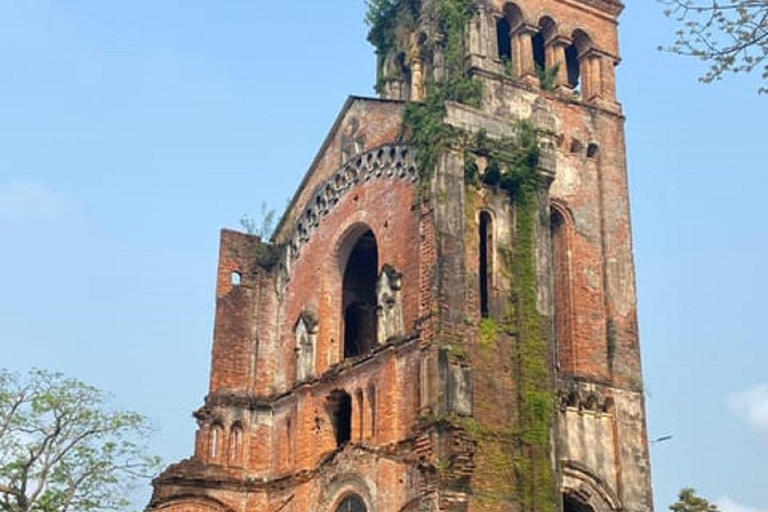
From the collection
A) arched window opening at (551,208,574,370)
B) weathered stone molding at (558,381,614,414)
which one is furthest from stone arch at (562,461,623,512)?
arched window opening at (551,208,574,370)

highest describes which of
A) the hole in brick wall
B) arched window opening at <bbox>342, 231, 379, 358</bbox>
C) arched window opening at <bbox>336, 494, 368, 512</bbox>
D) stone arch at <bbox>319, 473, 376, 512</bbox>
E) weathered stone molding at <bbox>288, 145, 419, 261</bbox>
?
the hole in brick wall

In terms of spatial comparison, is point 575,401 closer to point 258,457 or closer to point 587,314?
point 587,314

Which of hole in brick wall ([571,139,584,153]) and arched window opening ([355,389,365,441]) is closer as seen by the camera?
arched window opening ([355,389,365,441])

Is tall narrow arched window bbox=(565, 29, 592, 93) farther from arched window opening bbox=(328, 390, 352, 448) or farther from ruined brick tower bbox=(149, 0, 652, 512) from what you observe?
arched window opening bbox=(328, 390, 352, 448)

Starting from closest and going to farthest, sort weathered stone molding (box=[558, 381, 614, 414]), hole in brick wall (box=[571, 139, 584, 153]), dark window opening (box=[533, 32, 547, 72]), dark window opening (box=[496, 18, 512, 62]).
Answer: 1. weathered stone molding (box=[558, 381, 614, 414])
2. hole in brick wall (box=[571, 139, 584, 153])
3. dark window opening (box=[496, 18, 512, 62])
4. dark window opening (box=[533, 32, 547, 72])

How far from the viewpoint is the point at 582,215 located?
20688mm

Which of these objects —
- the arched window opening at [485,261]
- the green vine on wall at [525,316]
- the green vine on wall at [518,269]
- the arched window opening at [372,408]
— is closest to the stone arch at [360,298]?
the arched window opening at [372,408]

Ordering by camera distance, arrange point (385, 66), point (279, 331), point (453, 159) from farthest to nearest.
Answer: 1. point (385, 66)
2. point (279, 331)
3. point (453, 159)

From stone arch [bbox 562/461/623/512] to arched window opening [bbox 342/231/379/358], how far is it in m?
4.89

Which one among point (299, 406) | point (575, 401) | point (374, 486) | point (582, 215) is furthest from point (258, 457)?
point (582, 215)

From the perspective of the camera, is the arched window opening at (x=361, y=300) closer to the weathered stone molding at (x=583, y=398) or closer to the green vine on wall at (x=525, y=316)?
the weathered stone molding at (x=583, y=398)

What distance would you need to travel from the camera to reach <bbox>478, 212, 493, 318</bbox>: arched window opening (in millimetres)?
17234

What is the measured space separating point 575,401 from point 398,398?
10.8 feet

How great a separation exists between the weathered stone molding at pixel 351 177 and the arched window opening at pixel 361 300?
104 centimetres
